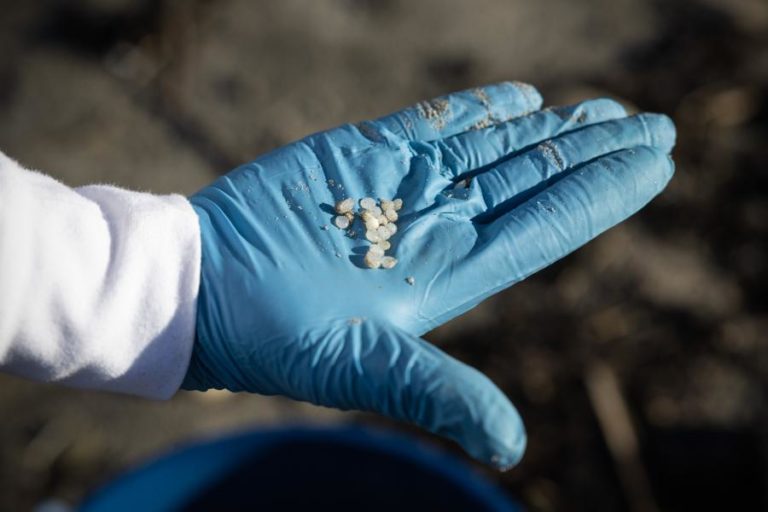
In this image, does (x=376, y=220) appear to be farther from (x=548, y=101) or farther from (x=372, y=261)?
(x=548, y=101)

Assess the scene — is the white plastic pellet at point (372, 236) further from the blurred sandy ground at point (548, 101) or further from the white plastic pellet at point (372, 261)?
the blurred sandy ground at point (548, 101)

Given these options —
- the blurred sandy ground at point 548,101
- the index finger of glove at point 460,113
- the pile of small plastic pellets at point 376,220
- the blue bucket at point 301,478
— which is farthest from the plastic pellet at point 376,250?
the blurred sandy ground at point 548,101

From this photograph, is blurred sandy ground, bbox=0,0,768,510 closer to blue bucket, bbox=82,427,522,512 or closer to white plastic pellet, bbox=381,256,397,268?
blue bucket, bbox=82,427,522,512

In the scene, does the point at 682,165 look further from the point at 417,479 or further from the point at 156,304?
the point at 156,304

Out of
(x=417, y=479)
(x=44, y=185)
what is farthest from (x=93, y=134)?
(x=417, y=479)

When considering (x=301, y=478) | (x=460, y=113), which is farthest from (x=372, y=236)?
(x=301, y=478)

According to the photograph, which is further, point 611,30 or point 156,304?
point 611,30
